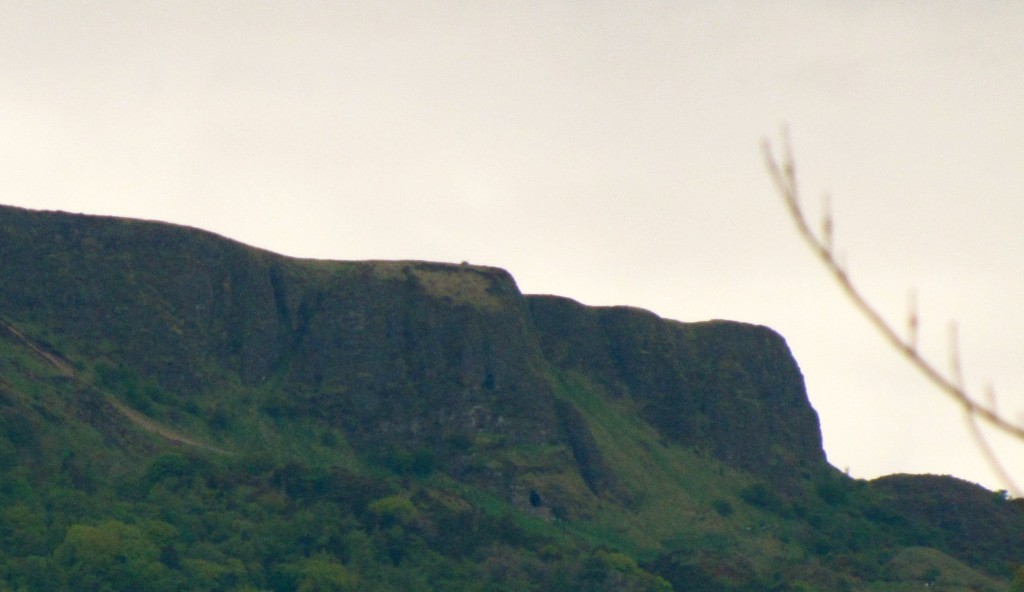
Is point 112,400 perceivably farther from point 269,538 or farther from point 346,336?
point 346,336

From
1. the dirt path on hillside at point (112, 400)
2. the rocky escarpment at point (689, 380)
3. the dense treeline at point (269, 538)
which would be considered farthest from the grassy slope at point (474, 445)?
the rocky escarpment at point (689, 380)

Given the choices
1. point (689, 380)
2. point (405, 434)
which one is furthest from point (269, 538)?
point (689, 380)

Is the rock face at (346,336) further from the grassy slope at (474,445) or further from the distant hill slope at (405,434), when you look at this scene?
the grassy slope at (474,445)

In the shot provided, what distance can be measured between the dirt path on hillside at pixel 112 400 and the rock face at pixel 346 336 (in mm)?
2005

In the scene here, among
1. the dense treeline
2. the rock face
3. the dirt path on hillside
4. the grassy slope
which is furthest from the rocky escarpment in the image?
the dirt path on hillside

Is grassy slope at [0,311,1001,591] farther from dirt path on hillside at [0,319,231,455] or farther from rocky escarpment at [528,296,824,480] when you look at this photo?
rocky escarpment at [528,296,824,480]

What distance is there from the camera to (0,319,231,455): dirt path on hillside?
7981cm

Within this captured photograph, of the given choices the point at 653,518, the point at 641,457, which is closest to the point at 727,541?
the point at 653,518

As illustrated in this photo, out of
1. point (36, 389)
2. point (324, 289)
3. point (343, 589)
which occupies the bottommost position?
point (343, 589)

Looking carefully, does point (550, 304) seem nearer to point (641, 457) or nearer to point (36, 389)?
point (641, 457)

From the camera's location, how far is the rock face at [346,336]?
8806 cm

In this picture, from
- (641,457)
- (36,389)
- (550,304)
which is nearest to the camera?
(36,389)

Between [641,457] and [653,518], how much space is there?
25.7 ft

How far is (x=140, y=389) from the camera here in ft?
274
